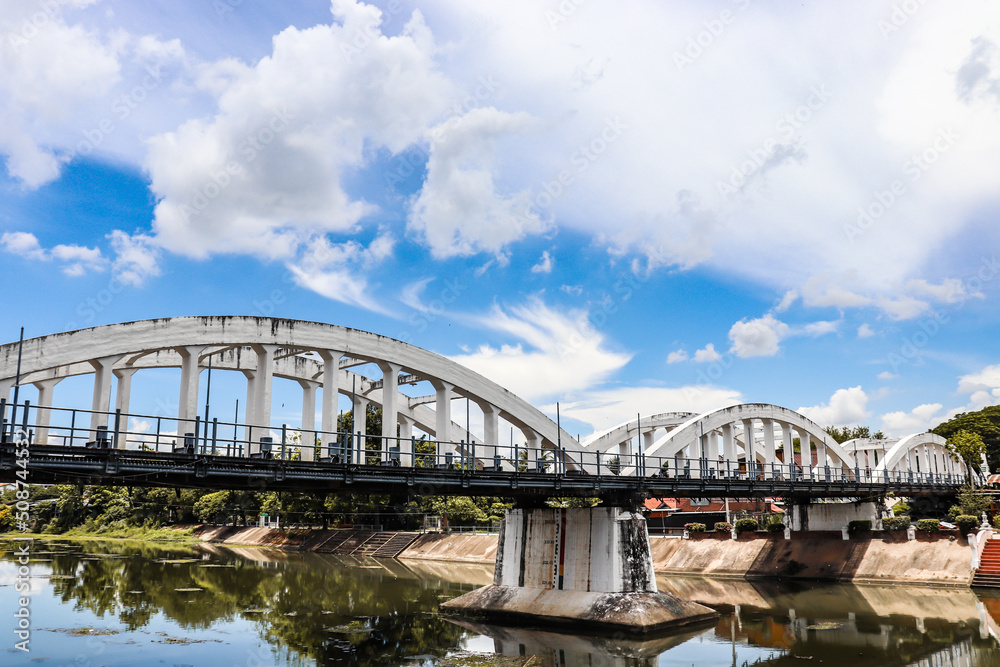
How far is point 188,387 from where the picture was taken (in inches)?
947

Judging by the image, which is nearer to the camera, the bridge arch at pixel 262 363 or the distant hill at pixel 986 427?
the bridge arch at pixel 262 363

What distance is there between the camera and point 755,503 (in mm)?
59719

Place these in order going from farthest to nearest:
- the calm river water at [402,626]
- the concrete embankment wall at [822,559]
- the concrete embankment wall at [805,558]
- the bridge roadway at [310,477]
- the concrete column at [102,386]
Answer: the concrete embankment wall at [805,558] → the concrete embankment wall at [822,559] → the concrete column at [102,386] → the calm river water at [402,626] → the bridge roadway at [310,477]

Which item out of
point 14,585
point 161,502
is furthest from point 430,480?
point 161,502

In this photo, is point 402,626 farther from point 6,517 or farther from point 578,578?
point 6,517

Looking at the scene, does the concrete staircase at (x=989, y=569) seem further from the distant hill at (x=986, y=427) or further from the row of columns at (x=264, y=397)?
the distant hill at (x=986, y=427)

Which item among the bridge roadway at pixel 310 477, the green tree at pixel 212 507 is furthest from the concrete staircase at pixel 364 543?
the bridge roadway at pixel 310 477

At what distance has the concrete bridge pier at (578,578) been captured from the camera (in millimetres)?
25438

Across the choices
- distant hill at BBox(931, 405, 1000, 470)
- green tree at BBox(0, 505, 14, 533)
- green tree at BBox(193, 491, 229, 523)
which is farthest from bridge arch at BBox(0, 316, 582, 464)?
distant hill at BBox(931, 405, 1000, 470)

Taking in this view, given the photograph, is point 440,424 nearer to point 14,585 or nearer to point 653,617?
point 653,617

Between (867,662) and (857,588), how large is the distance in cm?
1783

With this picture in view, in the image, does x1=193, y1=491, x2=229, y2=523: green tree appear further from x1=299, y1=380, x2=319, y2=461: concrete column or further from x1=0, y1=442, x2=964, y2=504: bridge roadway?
x1=0, y1=442, x2=964, y2=504: bridge roadway

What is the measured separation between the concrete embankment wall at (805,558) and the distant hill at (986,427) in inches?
2203

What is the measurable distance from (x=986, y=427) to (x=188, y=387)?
90.1 meters
